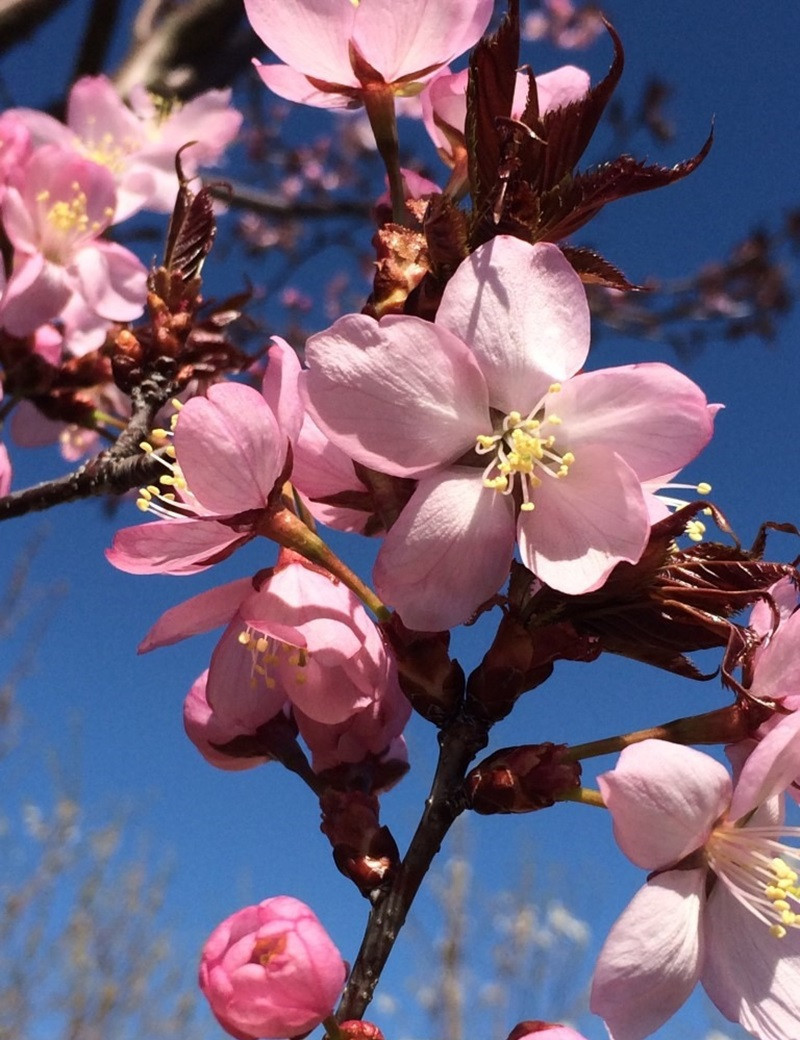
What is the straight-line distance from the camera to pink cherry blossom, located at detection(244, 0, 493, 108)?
995 millimetres

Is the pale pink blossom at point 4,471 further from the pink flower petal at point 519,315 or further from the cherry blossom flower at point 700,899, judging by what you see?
the cherry blossom flower at point 700,899

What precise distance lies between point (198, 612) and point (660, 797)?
1.40 feet

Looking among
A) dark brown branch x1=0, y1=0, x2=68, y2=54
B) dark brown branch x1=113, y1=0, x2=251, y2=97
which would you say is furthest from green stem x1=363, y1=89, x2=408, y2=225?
dark brown branch x1=113, y1=0, x2=251, y2=97

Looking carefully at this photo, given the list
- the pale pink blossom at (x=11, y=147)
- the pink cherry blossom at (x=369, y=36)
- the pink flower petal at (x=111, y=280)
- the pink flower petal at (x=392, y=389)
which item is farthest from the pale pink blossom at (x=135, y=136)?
the pink flower petal at (x=392, y=389)

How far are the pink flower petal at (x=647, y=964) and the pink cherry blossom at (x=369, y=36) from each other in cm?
82

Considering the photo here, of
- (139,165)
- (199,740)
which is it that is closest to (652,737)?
(199,740)

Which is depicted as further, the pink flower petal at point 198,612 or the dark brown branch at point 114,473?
the dark brown branch at point 114,473

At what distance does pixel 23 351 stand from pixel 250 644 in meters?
1.10

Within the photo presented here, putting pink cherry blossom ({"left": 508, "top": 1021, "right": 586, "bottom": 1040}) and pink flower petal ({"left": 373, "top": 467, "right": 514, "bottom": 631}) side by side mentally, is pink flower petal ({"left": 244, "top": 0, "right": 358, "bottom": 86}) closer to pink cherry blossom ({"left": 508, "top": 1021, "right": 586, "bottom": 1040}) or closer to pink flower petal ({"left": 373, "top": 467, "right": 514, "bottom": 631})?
pink flower petal ({"left": 373, "top": 467, "right": 514, "bottom": 631})

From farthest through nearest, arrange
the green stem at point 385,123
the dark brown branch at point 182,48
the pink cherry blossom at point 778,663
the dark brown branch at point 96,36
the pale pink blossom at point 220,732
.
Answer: the dark brown branch at point 182,48 → the dark brown branch at point 96,36 → the green stem at point 385,123 → the pale pink blossom at point 220,732 → the pink cherry blossom at point 778,663

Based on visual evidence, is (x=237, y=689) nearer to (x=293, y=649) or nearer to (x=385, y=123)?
(x=293, y=649)

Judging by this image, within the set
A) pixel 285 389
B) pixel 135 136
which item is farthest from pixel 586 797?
pixel 135 136

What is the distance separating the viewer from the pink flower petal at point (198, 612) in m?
0.91

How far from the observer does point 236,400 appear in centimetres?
85
